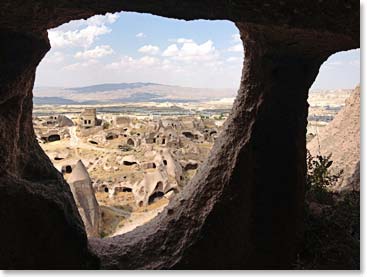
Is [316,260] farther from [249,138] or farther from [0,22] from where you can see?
[0,22]

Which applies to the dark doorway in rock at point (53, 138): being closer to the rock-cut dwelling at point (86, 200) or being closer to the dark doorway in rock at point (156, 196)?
the dark doorway in rock at point (156, 196)

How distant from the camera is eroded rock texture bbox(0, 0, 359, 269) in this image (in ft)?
→ 13.1

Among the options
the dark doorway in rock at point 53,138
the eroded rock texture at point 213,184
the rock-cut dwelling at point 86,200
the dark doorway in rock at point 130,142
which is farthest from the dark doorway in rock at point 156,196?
the dark doorway in rock at point 53,138

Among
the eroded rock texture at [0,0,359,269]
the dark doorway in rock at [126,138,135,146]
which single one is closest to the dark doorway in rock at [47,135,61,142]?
the dark doorway in rock at [126,138,135,146]

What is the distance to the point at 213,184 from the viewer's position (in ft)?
16.7

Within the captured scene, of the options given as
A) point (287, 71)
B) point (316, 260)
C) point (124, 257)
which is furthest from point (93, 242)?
point (287, 71)

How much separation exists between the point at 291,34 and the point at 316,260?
2965 millimetres

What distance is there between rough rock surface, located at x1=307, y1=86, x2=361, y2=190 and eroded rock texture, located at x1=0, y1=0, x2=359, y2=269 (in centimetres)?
326

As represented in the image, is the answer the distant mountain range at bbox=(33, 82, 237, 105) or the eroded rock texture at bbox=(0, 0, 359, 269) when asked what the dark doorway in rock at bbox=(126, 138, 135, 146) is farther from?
the eroded rock texture at bbox=(0, 0, 359, 269)

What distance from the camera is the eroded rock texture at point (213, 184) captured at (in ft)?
13.1

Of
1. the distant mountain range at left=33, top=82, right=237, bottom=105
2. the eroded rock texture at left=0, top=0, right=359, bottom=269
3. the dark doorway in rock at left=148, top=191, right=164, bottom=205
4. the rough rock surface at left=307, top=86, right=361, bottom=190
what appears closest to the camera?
the eroded rock texture at left=0, top=0, right=359, bottom=269

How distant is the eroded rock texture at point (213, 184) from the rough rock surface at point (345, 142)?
3261mm

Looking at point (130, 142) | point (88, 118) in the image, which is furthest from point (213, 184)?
point (88, 118)

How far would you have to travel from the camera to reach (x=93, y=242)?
5336 millimetres
